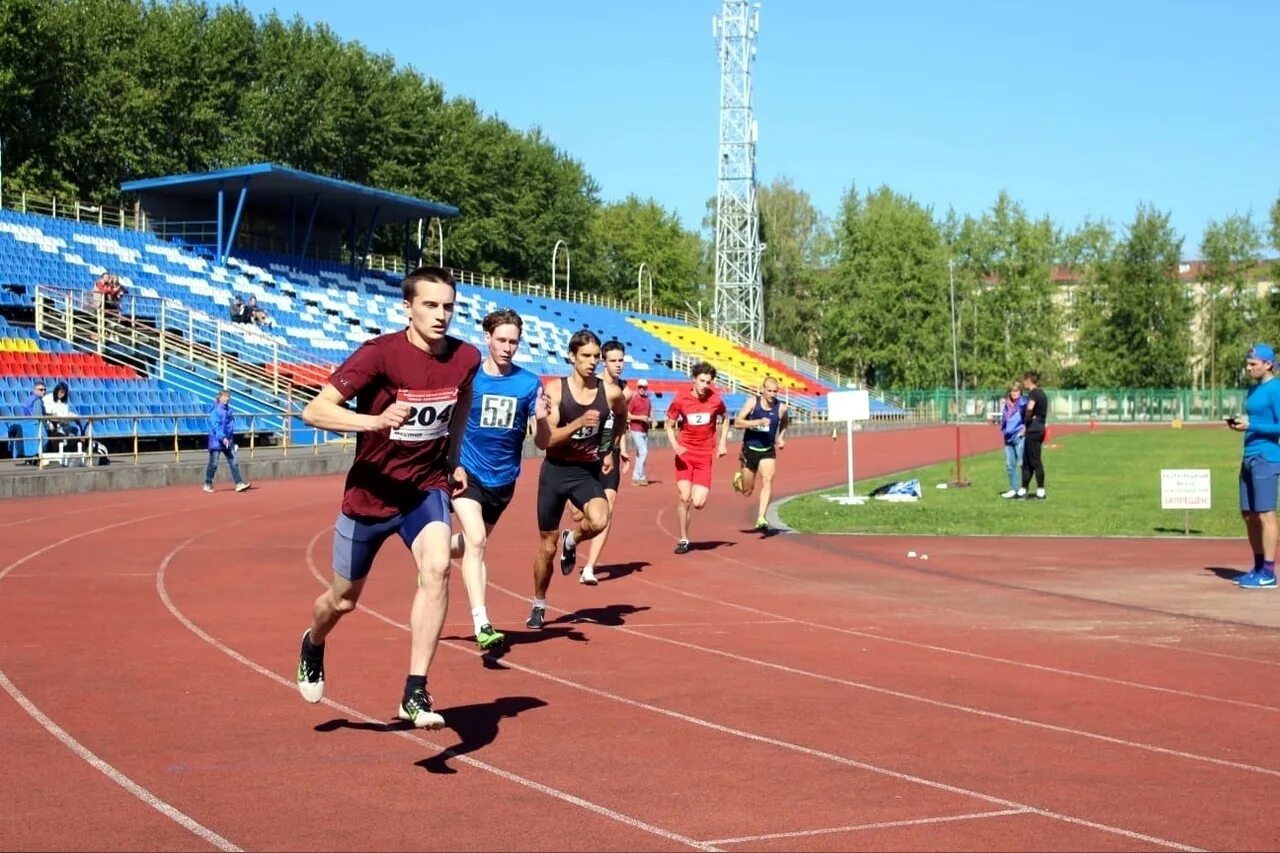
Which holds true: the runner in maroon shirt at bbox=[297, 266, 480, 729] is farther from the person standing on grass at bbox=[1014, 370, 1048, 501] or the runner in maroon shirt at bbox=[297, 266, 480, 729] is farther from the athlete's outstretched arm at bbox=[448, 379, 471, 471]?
the person standing on grass at bbox=[1014, 370, 1048, 501]

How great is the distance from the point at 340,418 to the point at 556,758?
73.8 inches

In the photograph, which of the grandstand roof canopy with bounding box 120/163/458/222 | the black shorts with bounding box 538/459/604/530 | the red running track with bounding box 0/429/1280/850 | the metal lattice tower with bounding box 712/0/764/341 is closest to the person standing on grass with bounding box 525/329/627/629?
the black shorts with bounding box 538/459/604/530

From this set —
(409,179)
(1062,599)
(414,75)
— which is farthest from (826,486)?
→ (414,75)

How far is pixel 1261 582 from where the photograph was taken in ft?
43.9

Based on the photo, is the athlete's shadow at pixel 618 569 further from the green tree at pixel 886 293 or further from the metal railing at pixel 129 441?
the green tree at pixel 886 293

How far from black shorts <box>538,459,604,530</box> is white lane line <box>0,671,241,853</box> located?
13.7ft

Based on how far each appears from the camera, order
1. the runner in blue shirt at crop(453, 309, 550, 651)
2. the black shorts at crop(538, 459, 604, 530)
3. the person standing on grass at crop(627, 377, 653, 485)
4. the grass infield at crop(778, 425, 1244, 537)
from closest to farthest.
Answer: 1. the runner in blue shirt at crop(453, 309, 550, 651)
2. the black shorts at crop(538, 459, 604, 530)
3. the grass infield at crop(778, 425, 1244, 537)
4. the person standing on grass at crop(627, 377, 653, 485)

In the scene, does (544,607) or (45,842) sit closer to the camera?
(45,842)

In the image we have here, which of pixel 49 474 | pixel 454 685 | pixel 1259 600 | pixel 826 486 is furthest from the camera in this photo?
pixel 826 486

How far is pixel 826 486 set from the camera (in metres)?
29.4

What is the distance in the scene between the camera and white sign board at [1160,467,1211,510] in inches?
Result: 704

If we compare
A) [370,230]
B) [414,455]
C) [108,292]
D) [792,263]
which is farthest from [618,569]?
[792,263]

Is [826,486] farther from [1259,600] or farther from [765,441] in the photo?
[1259,600]

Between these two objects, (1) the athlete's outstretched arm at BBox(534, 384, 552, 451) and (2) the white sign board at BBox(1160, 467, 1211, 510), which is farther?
(2) the white sign board at BBox(1160, 467, 1211, 510)
